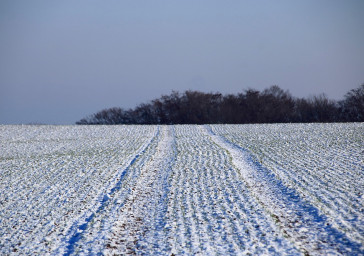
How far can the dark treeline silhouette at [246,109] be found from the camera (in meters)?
82.2

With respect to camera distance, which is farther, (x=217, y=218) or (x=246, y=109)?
(x=246, y=109)

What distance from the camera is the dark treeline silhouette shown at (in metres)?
82.2

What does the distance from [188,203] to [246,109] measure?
3203 inches

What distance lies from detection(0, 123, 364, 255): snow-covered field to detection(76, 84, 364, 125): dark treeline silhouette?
60.5 m

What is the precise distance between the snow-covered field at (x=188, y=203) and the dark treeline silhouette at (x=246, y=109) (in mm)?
60501

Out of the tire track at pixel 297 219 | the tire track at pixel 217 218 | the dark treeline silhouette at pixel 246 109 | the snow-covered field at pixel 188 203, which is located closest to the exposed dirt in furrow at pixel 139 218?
the snow-covered field at pixel 188 203

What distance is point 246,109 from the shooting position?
92500mm

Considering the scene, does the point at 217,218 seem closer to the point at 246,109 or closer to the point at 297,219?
the point at 297,219

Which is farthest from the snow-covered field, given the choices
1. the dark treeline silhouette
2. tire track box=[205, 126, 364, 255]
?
the dark treeline silhouette

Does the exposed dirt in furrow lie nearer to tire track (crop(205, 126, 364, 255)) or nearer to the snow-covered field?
the snow-covered field

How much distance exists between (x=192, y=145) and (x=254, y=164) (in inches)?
411

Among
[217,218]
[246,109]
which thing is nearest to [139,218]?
[217,218]

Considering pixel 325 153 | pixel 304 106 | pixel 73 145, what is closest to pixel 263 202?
pixel 325 153

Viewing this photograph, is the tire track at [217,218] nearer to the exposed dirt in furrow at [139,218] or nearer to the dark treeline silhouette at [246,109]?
the exposed dirt in furrow at [139,218]
